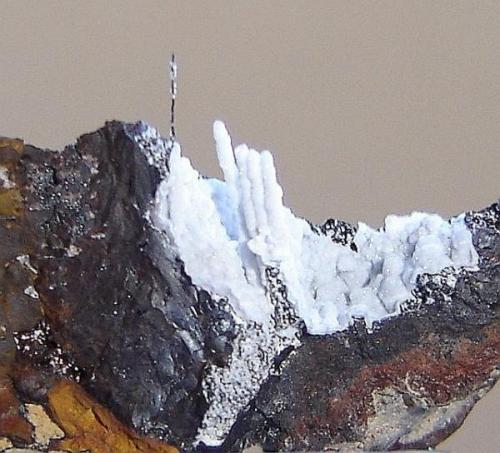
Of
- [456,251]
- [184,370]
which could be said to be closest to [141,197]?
[184,370]

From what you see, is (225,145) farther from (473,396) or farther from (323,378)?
(473,396)

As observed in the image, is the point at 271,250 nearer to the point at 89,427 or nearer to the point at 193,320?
the point at 193,320

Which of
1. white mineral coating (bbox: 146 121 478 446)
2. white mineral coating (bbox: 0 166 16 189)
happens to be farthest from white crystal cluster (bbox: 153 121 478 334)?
white mineral coating (bbox: 0 166 16 189)

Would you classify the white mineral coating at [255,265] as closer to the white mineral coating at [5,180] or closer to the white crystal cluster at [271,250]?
the white crystal cluster at [271,250]

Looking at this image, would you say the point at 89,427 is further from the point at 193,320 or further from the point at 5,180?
the point at 5,180

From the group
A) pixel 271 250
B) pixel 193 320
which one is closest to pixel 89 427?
pixel 193 320

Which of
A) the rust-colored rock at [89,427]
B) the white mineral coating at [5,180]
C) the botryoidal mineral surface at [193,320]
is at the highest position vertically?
the white mineral coating at [5,180]

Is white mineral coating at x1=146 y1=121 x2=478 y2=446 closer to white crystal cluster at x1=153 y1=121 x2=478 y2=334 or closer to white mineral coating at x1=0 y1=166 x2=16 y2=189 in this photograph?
white crystal cluster at x1=153 y1=121 x2=478 y2=334

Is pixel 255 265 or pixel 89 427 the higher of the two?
pixel 255 265

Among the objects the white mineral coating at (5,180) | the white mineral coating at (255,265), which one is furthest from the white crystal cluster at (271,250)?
the white mineral coating at (5,180)
